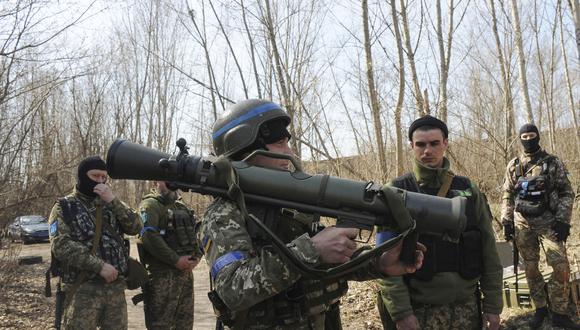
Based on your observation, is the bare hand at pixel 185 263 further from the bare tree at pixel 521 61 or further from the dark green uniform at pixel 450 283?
the bare tree at pixel 521 61

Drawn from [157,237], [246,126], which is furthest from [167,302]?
[246,126]

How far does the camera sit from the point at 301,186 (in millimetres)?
1542

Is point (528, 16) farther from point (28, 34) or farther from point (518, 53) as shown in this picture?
point (28, 34)

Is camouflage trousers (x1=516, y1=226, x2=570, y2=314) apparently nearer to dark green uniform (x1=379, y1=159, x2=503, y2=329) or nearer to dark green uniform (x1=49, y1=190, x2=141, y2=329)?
dark green uniform (x1=379, y1=159, x2=503, y2=329)

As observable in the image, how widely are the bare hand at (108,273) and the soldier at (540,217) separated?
4133 millimetres

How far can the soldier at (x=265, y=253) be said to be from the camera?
1.40 metres

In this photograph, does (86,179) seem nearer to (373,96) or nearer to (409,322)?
(409,322)

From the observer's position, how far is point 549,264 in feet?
15.7

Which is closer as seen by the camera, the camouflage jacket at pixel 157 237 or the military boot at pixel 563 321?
the camouflage jacket at pixel 157 237

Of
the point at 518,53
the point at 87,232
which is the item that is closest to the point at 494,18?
the point at 518,53

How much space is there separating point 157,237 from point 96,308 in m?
0.87

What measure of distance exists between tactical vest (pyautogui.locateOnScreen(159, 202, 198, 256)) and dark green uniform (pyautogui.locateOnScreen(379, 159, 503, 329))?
2309 mm

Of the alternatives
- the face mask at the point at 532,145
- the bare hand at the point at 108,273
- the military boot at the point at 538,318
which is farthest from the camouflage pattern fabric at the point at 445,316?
the face mask at the point at 532,145

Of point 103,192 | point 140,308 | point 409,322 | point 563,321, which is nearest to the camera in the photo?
point 409,322
